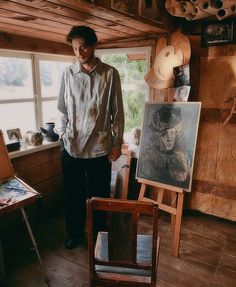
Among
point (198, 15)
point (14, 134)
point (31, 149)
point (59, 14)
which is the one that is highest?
point (198, 15)

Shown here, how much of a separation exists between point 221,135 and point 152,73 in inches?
34.7

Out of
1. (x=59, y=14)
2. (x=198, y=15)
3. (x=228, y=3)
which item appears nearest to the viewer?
(x=59, y=14)

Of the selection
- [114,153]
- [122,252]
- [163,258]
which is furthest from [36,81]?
[163,258]

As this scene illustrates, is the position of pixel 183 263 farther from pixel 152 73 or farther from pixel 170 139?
Answer: pixel 152 73

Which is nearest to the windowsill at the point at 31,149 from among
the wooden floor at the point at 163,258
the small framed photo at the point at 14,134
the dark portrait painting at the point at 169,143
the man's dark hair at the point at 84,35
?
the small framed photo at the point at 14,134

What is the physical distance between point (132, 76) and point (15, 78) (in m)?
1.23

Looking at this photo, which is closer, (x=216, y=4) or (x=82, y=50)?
(x=82, y=50)

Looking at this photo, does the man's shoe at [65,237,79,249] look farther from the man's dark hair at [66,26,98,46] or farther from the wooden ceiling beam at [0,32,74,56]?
the wooden ceiling beam at [0,32,74,56]

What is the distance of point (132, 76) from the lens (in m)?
3.04

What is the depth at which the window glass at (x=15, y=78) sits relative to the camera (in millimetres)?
2482

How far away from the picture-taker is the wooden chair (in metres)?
1.17

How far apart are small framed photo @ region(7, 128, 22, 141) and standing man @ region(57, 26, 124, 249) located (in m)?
0.60

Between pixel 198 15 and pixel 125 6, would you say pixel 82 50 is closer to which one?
pixel 125 6

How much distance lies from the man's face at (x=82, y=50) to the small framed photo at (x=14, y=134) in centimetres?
102
